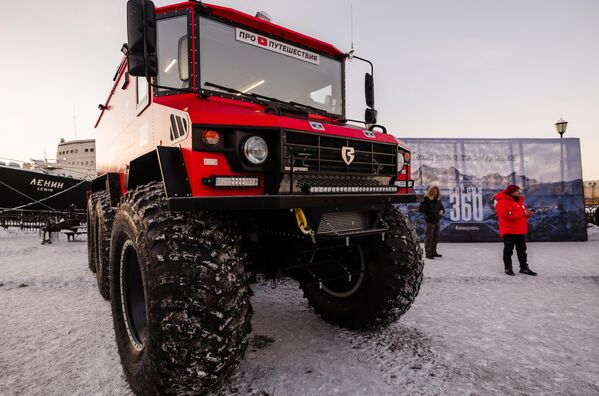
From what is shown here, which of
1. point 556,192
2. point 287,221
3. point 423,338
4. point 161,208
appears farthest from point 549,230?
point 161,208

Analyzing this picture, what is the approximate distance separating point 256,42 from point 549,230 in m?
13.2

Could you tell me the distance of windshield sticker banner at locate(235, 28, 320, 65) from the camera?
3100 millimetres

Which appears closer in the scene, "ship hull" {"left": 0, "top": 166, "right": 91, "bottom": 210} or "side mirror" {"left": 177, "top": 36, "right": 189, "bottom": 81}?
"side mirror" {"left": 177, "top": 36, "right": 189, "bottom": 81}

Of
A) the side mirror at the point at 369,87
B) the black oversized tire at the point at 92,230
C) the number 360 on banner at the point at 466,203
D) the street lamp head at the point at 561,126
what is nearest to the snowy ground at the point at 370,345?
the black oversized tire at the point at 92,230

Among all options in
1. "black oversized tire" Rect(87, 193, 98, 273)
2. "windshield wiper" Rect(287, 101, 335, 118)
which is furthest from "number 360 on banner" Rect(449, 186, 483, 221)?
"black oversized tire" Rect(87, 193, 98, 273)

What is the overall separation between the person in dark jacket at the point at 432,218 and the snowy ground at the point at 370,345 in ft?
10.0

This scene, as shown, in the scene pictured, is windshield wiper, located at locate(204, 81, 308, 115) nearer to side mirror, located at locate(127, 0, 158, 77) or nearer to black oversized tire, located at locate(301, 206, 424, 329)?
side mirror, located at locate(127, 0, 158, 77)

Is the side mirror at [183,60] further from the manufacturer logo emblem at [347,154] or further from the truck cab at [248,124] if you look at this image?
the manufacturer logo emblem at [347,154]

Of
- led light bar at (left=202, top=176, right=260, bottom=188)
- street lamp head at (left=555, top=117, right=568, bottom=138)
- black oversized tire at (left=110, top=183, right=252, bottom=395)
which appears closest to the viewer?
black oversized tire at (left=110, top=183, right=252, bottom=395)

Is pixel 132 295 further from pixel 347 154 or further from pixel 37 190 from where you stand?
pixel 37 190

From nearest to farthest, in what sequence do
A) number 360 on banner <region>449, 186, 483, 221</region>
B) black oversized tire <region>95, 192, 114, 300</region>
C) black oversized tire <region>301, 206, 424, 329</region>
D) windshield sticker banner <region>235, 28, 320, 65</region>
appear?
windshield sticker banner <region>235, 28, 320, 65</region> → black oversized tire <region>301, 206, 424, 329</region> → black oversized tire <region>95, 192, 114, 300</region> → number 360 on banner <region>449, 186, 483, 221</region>

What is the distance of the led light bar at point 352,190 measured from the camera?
8.08ft

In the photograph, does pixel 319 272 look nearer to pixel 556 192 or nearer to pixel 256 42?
pixel 256 42

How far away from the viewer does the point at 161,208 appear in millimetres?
2283
